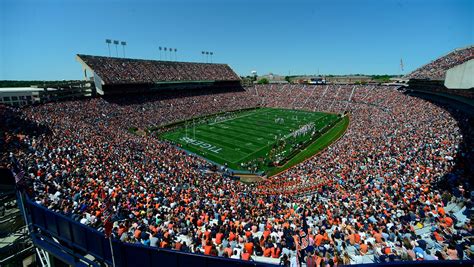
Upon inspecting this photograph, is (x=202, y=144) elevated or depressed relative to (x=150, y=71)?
depressed

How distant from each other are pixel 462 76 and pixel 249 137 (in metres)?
33.9

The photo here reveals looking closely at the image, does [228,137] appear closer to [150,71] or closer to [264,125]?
[264,125]

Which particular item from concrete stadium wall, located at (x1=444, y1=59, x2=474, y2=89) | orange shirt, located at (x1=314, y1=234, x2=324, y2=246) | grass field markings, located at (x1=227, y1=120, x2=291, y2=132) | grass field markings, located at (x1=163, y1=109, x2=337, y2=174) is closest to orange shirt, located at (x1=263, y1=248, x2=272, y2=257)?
orange shirt, located at (x1=314, y1=234, x2=324, y2=246)

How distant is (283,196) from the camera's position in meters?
17.8

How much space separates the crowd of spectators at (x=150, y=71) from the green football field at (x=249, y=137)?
16.8 metres

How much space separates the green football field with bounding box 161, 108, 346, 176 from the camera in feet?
108

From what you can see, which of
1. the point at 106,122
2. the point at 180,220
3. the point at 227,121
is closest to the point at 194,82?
the point at 227,121

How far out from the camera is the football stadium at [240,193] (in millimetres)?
8227

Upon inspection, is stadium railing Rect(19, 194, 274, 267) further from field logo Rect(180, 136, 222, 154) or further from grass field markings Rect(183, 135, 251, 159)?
field logo Rect(180, 136, 222, 154)

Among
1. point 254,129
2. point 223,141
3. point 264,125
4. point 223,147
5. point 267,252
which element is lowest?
point 223,147

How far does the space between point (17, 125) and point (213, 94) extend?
51.4 meters

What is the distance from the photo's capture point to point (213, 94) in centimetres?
7125

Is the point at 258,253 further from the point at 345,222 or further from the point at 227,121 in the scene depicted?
the point at 227,121

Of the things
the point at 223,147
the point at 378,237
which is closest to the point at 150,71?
the point at 223,147
